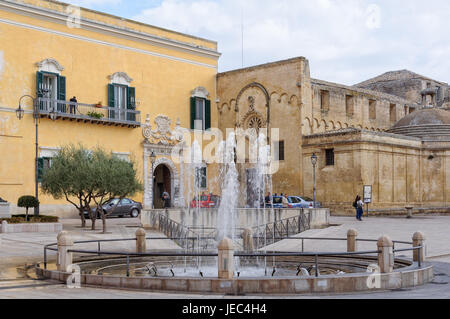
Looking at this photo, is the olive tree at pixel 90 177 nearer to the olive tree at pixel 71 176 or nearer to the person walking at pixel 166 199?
the olive tree at pixel 71 176

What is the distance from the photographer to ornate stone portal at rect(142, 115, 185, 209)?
123 ft

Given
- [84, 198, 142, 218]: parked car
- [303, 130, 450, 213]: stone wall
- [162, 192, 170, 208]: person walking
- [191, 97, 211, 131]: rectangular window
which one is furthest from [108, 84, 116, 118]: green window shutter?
[303, 130, 450, 213]: stone wall

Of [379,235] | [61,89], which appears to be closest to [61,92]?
[61,89]

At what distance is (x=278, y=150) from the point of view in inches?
1556

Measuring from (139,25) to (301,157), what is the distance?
12810 mm

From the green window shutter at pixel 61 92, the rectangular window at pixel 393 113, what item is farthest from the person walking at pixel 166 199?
the rectangular window at pixel 393 113

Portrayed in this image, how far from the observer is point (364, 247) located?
64.4ft

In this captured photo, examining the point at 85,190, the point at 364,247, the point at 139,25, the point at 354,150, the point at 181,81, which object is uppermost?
the point at 139,25

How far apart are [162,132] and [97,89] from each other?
5275mm

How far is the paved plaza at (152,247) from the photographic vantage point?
1095cm

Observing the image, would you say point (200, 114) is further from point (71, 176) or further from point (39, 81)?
point (71, 176)
